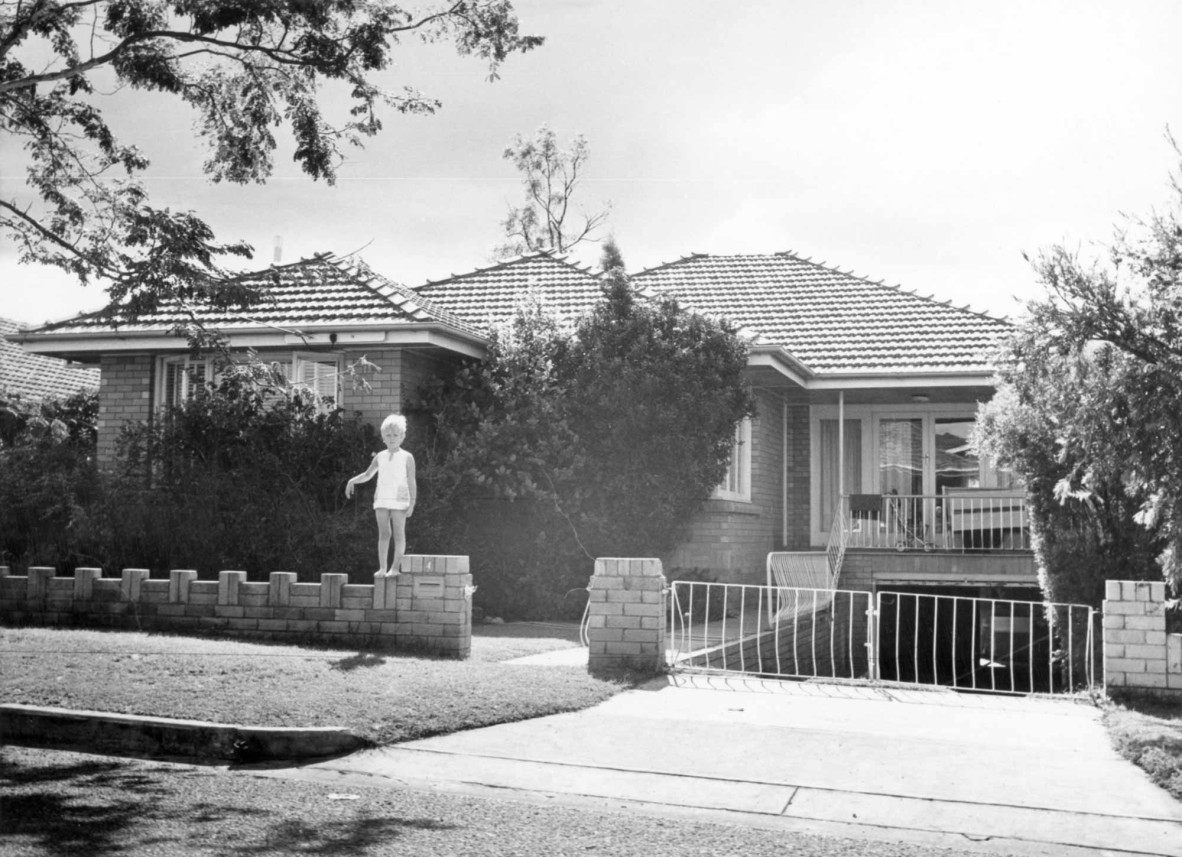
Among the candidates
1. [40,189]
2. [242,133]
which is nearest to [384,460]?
[242,133]

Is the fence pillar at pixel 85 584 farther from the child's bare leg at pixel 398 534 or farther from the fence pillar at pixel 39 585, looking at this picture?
the child's bare leg at pixel 398 534

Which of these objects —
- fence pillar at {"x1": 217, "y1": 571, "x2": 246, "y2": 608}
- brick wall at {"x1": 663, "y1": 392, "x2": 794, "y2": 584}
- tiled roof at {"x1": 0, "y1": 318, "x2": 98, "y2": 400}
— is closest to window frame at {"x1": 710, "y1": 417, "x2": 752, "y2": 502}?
brick wall at {"x1": 663, "y1": 392, "x2": 794, "y2": 584}

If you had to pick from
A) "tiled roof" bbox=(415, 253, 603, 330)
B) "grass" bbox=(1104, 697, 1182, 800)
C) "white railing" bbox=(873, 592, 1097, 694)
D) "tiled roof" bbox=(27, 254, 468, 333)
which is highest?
"tiled roof" bbox=(415, 253, 603, 330)

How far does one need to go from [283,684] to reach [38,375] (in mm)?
20114

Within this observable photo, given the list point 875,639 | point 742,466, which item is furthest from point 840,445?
point 875,639

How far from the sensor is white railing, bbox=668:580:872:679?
11.5 meters

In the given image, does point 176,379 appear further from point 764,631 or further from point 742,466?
point 764,631

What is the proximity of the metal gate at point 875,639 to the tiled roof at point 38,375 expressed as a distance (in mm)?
15280

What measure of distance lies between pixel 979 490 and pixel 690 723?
39.3ft

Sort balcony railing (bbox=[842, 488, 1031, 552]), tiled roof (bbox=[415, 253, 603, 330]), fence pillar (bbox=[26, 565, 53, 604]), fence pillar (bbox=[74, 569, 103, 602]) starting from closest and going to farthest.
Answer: fence pillar (bbox=[74, 569, 103, 602]) < fence pillar (bbox=[26, 565, 53, 604]) < balcony railing (bbox=[842, 488, 1031, 552]) < tiled roof (bbox=[415, 253, 603, 330])

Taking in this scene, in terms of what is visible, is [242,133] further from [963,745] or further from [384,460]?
[963,745]

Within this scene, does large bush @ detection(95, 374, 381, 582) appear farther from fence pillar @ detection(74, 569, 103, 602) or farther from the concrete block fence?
fence pillar @ detection(74, 569, 103, 602)

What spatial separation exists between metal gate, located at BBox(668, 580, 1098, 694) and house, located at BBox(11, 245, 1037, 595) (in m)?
0.69

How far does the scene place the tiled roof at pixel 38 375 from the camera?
25.0m
